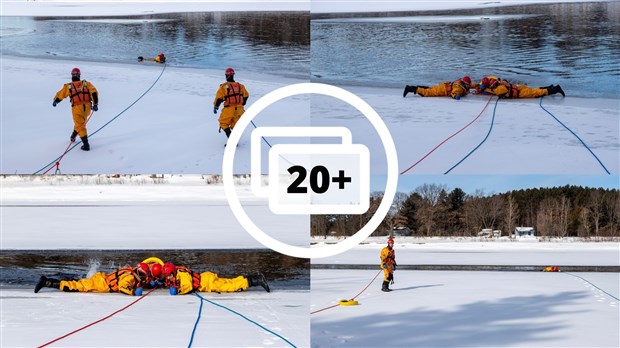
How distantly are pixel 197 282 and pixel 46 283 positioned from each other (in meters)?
1.27

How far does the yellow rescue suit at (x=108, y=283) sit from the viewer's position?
614 cm

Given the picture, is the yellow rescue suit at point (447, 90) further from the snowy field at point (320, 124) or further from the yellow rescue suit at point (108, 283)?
the yellow rescue suit at point (108, 283)

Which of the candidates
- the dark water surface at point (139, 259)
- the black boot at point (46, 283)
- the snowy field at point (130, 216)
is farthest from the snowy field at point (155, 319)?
the snowy field at point (130, 216)

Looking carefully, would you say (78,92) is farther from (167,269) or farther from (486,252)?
(486,252)

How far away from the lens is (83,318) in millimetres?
5172

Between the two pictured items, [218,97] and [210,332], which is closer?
[210,332]

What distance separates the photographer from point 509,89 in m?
7.08

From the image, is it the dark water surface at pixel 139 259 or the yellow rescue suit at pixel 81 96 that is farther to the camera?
the dark water surface at pixel 139 259

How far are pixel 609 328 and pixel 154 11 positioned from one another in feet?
26.6

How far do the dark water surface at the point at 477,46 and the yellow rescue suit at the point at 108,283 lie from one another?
3.19 m

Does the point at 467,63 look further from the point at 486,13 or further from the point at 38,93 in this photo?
the point at 38,93

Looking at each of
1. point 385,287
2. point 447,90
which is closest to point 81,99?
point 385,287

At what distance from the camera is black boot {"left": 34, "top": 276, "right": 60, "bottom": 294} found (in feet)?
20.4

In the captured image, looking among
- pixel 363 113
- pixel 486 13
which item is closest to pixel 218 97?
pixel 363 113
